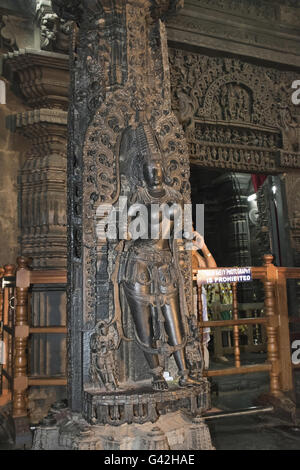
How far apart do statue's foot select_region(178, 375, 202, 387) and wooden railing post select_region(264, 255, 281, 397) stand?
165 cm

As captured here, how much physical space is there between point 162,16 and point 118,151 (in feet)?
4.49

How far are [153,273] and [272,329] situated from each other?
6.44 feet

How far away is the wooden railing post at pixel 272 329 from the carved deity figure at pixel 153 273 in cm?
169

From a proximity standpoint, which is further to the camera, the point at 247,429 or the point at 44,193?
the point at 44,193

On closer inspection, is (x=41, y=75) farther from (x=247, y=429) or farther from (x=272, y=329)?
(x=247, y=429)

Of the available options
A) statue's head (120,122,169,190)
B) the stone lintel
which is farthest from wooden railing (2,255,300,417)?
the stone lintel

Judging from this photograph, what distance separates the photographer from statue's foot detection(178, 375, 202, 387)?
248 cm

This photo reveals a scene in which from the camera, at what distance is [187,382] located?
249cm

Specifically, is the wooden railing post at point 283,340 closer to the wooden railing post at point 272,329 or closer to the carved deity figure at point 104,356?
the wooden railing post at point 272,329

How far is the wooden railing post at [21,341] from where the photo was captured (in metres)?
3.39

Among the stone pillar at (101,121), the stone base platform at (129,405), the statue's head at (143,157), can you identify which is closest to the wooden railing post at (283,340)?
the stone pillar at (101,121)

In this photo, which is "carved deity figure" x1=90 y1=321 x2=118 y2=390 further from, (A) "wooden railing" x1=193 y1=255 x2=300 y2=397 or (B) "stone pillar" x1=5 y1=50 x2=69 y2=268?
(B) "stone pillar" x1=5 y1=50 x2=69 y2=268

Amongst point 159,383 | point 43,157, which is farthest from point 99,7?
point 159,383

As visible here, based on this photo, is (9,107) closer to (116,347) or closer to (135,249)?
(135,249)
